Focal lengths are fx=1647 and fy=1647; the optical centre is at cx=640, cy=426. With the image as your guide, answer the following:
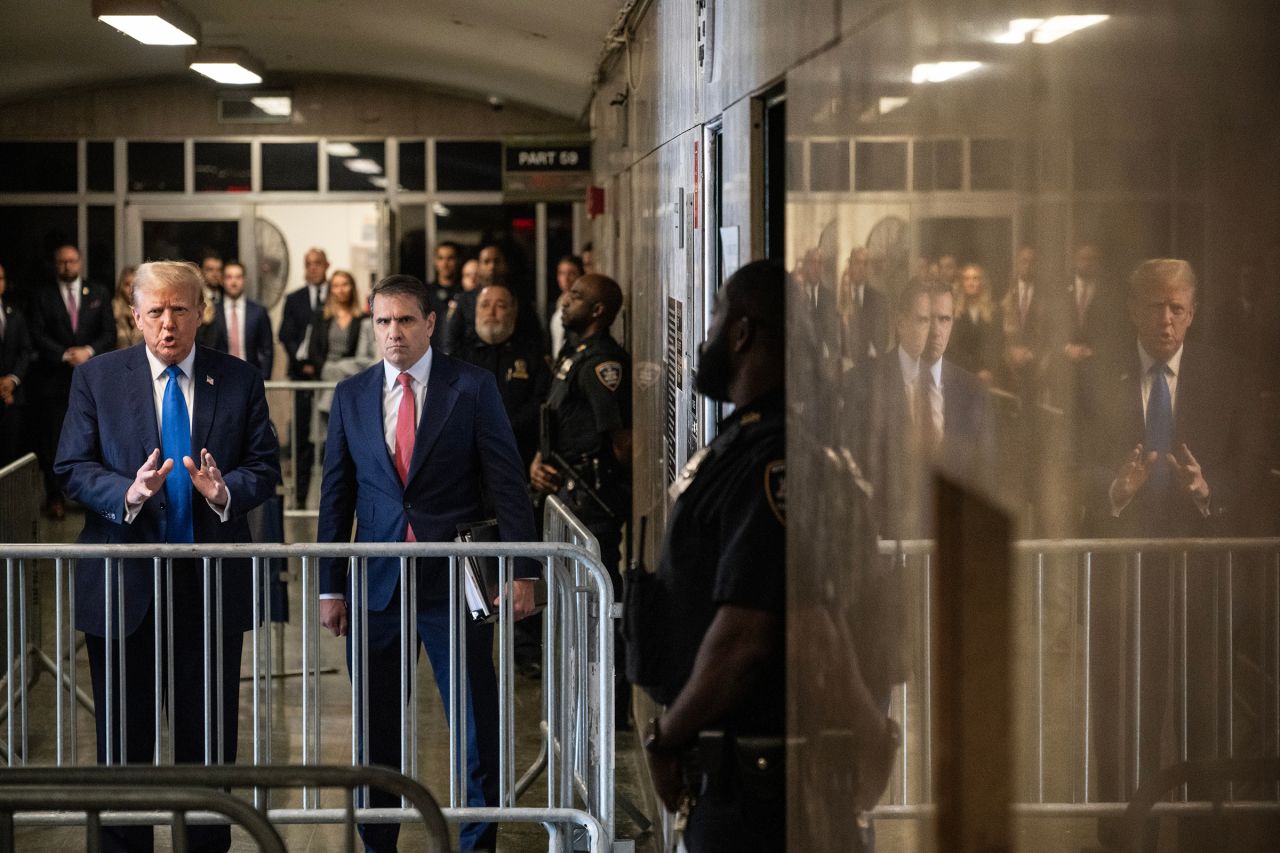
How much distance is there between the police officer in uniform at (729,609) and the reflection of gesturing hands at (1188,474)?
148 centimetres

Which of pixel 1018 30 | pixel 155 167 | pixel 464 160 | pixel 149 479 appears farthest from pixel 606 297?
pixel 155 167

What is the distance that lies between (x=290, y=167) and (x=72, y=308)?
17.5 ft

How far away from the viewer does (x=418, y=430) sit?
480cm

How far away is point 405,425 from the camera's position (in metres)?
4.85

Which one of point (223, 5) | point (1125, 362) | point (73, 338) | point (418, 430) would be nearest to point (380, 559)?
point (418, 430)

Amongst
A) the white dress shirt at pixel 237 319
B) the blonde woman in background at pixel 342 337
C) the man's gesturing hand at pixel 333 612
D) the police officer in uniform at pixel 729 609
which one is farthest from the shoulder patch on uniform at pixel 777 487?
the white dress shirt at pixel 237 319

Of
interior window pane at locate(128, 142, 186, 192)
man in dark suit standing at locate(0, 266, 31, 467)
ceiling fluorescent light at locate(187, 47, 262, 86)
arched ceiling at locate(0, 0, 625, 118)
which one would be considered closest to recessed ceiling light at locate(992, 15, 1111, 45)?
arched ceiling at locate(0, 0, 625, 118)

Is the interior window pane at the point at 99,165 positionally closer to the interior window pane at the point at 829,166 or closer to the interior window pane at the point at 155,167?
the interior window pane at the point at 155,167

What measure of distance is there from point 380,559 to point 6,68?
496 inches

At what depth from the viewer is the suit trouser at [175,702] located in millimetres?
4566

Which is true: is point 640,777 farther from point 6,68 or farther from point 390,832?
point 6,68

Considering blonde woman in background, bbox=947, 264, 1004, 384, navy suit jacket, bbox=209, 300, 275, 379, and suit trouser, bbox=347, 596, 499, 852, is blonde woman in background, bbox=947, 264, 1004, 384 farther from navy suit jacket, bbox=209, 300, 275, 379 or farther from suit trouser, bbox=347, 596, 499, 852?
navy suit jacket, bbox=209, 300, 275, 379

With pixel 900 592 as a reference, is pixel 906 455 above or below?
above

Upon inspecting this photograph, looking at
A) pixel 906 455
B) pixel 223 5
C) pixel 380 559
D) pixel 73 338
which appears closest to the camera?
pixel 906 455
